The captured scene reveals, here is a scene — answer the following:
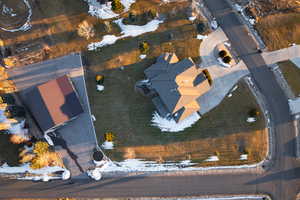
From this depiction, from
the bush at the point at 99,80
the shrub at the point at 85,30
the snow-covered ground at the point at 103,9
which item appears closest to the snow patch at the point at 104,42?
the shrub at the point at 85,30

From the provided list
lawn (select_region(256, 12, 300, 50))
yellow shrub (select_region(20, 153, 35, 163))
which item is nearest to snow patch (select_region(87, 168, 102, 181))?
yellow shrub (select_region(20, 153, 35, 163))

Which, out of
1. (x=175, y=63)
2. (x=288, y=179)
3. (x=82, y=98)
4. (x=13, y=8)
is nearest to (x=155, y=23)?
(x=175, y=63)

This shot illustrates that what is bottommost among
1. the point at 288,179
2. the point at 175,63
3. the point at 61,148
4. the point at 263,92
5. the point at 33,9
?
the point at 288,179

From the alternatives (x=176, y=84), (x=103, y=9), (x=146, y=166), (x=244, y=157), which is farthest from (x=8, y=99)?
(x=244, y=157)

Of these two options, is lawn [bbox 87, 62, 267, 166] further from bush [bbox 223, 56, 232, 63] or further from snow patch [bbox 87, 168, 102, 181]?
bush [bbox 223, 56, 232, 63]

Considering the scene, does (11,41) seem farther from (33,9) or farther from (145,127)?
(145,127)

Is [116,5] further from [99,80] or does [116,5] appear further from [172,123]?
[172,123]
